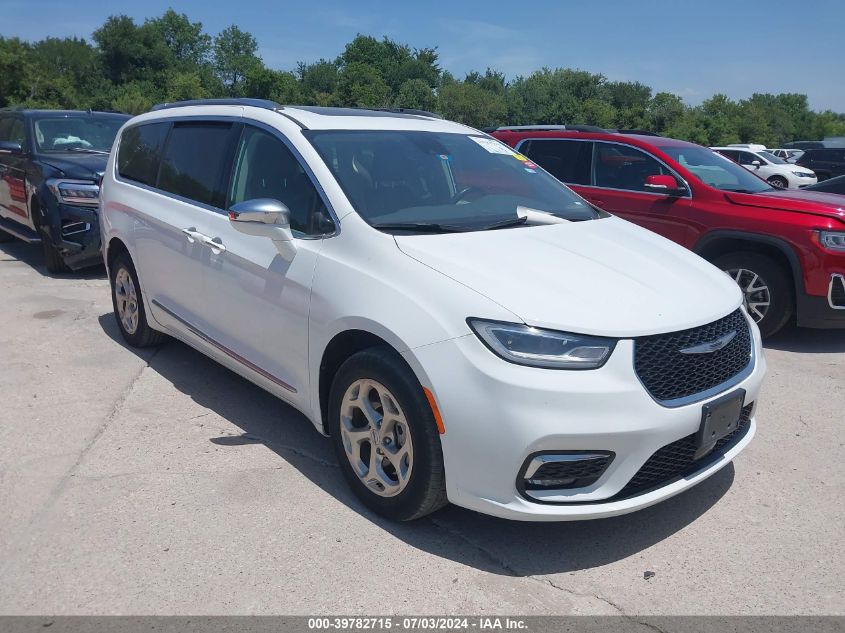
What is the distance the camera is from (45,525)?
3.23 m

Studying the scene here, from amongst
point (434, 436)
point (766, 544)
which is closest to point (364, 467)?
point (434, 436)

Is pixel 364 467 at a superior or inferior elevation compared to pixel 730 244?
inferior

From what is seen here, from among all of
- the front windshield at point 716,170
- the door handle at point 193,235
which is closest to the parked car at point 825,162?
the front windshield at point 716,170

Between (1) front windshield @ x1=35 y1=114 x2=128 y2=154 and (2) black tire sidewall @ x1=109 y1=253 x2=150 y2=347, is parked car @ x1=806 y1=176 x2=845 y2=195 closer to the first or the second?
(2) black tire sidewall @ x1=109 y1=253 x2=150 y2=347

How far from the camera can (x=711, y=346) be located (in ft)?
9.91

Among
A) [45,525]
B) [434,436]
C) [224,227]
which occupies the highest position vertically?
[224,227]

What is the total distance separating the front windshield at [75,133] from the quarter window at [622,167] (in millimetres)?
5948

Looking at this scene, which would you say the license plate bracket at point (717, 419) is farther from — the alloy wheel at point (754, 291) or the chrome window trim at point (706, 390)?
the alloy wheel at point (754, 291)

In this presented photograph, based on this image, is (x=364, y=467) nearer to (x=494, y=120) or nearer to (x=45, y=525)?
(x=45, y=525)

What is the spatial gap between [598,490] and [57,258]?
712 centimetres

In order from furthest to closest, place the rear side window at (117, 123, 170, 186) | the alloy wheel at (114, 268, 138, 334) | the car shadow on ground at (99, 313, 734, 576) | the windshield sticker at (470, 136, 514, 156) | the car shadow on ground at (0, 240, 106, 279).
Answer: the car shadow on ground at (0, 240, 106, 279) → the alloy wheel at (114, 268, 138, 334) → the rear side window at (117, 123, 170, 186) → the windshield sticker at (470, 136, 514, 156) → the car shadow on ground at (99, 313, 734, 576)

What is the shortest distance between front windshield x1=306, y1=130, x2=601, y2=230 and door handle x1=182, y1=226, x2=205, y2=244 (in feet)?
3.09

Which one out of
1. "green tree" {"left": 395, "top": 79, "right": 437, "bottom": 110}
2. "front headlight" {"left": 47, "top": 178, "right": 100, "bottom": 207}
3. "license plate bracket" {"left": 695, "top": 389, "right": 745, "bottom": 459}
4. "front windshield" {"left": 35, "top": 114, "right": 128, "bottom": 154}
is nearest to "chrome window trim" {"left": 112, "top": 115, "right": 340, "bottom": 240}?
"license plate bracket" {"left": 695, "top": 389, "right": 745, "bottom": 459}

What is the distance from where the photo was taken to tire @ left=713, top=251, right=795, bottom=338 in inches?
235
